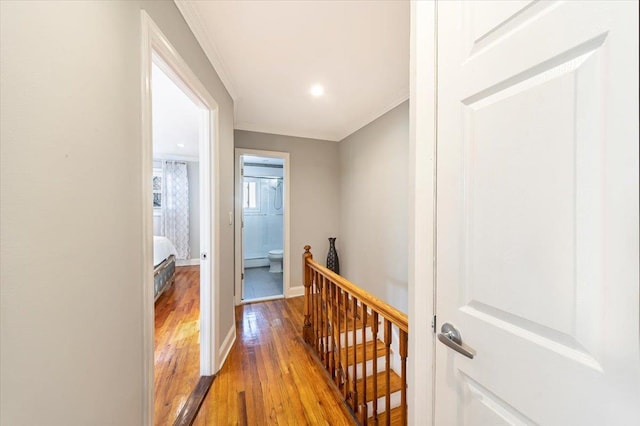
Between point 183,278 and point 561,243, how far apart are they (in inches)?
201

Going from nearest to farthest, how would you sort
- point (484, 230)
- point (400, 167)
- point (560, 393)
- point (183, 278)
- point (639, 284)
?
point (639, 284), point (560, 393), point (484, 230), point (400, 167), point (183, 278)

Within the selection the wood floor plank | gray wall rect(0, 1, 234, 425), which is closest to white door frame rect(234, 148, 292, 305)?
the wood floor plank

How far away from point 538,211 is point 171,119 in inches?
148

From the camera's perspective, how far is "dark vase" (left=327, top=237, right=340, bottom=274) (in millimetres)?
3525

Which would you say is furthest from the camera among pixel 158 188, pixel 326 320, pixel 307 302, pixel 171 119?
pixel 158 188

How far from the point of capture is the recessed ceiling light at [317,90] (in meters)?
2.23

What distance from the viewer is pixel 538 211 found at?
1.78 feet

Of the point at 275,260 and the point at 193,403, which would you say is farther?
the point at 275,260

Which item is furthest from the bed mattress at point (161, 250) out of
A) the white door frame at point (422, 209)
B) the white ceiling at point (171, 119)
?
the white door frame at point (422, 209)

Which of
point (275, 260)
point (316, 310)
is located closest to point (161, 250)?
point (275, 260)

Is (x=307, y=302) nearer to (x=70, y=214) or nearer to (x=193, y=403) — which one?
(x=193, y=403)

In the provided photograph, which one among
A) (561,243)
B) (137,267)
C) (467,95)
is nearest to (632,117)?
(561,243)

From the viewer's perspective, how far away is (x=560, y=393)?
1.66ft

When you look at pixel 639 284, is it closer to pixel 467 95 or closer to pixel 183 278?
pixel 467 95
